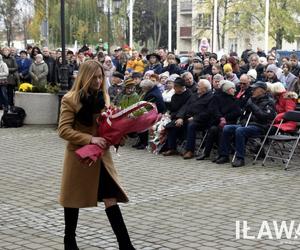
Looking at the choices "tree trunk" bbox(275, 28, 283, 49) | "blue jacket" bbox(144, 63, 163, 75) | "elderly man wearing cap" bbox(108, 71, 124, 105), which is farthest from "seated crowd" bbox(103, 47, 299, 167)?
"tree trunk" bbox(275, 28, 283, 49)

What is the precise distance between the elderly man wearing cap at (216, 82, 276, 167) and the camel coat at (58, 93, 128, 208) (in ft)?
18.3

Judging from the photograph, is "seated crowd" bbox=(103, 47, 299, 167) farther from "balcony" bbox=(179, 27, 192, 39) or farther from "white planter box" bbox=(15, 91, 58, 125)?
"balcony" bbox=(179, 27, 192, 39)

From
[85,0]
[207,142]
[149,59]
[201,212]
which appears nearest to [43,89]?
[149,59]

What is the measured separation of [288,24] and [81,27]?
17.7 metres

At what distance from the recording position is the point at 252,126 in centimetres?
1147

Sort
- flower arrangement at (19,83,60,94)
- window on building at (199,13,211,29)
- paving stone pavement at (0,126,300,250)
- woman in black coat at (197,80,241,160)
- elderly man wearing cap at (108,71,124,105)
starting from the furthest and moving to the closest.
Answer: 1. window on building at (199,13,211,29)
2. flower arrangement at (19,83,60,94)
3. elderly man wearing cap at (108,71,124,105)
4. woman in black coat at (197,80,241,160)
5. paving stone pavement at (0,126,300,250)

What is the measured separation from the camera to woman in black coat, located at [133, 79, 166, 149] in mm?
12984

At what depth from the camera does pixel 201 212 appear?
795 cm

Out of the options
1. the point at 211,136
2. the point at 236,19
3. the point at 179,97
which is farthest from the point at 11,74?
the point at 236,19

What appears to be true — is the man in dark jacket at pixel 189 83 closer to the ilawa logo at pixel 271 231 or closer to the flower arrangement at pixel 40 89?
the flower arrangement at pixel 40 89

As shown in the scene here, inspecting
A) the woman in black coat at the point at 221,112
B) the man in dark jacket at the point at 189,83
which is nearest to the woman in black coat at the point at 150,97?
the man in dark jacket at the point at 189,83

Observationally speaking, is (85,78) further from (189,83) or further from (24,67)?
(24,67)

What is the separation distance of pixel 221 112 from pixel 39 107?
6.45 m

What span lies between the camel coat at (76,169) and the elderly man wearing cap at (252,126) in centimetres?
556
